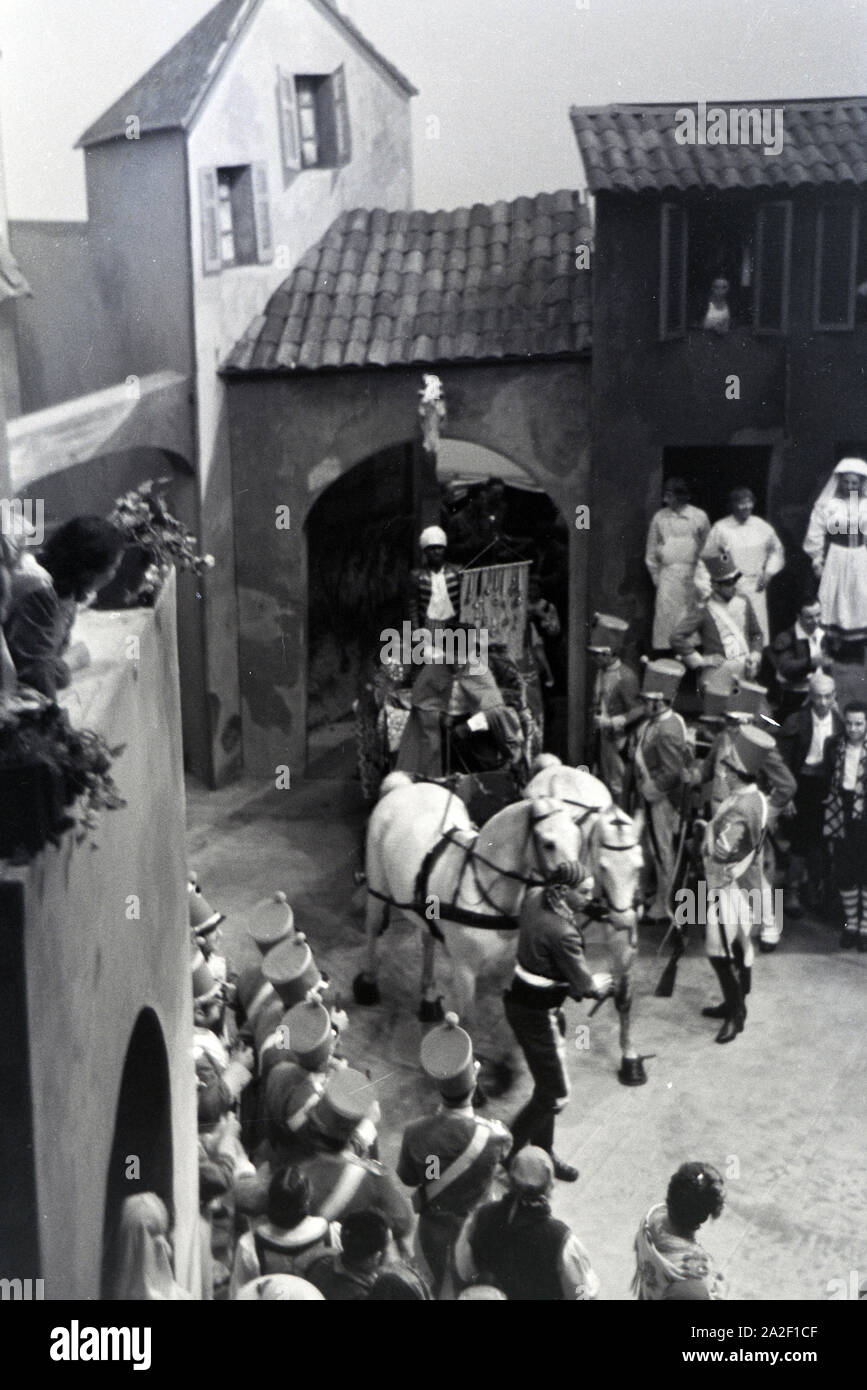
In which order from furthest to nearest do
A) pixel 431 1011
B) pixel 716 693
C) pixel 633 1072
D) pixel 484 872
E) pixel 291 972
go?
1. pixel 716 693
2. pixel 431 1011
3. pixel 633 1072
4. pixel 484 872
5. pixel 291 972

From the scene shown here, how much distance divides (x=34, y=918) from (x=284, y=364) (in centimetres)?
758

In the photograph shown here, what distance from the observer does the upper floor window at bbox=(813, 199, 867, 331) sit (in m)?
9.69

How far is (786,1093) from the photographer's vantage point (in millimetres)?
8602

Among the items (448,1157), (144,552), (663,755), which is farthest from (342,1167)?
(663,755)

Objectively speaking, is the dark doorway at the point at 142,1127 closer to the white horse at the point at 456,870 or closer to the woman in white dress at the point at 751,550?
the white horse at the point at 456,870

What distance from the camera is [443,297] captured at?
36.5ft

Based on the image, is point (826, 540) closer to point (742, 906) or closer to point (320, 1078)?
point (742, 906)

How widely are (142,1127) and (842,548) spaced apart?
642 centimetres

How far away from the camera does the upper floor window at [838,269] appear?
31.8 feet

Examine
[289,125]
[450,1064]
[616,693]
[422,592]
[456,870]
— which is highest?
[289,125]

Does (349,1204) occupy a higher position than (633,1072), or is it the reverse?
(349,1204)

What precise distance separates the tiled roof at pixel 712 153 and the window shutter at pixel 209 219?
216cm

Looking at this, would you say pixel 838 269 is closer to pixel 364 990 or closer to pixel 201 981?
pixel 364 990
